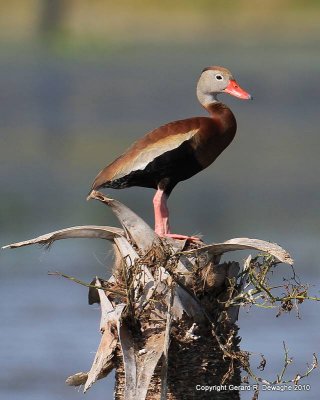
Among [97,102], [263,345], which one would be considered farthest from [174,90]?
[263,345]

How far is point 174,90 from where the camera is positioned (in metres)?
19.9

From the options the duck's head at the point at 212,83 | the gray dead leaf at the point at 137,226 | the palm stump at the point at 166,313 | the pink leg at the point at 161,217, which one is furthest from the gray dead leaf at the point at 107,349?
the duck's head at the point at 212,83

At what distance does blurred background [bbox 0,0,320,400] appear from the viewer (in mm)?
10336

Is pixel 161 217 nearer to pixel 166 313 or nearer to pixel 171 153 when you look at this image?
pixel 171 153

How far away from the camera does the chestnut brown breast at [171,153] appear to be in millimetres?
5453

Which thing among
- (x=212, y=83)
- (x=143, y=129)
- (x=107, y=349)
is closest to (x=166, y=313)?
(x=107, y=349)

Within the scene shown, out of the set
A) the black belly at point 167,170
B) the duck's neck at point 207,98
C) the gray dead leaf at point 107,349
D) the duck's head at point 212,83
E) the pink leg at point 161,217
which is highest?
the duck's head at point 212,83

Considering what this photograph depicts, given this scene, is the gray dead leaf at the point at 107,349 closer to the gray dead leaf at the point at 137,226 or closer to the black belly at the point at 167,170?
the gray dead leaf at the point at 137,226

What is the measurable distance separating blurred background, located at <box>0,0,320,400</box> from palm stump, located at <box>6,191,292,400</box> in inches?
16.0

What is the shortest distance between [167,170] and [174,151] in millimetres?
146

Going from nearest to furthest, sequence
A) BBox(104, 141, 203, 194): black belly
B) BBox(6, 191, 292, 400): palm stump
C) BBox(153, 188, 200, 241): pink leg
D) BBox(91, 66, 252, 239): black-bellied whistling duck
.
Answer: BBox(6, 191, 292, 400): palm stump
BBox(153, 188, 200, 241): pink leg
BBox(91, 66, 252, 239): black-bellied whistling duck
BBox(104, 141, 203, 194): black belly

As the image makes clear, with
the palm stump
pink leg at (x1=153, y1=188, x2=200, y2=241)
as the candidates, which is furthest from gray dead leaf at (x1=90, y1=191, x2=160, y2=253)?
pink leg at (x1=153, y1=188, x2=200, y2=241)

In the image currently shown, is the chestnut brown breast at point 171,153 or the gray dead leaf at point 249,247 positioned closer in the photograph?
the gray dead leaf at point 249,247

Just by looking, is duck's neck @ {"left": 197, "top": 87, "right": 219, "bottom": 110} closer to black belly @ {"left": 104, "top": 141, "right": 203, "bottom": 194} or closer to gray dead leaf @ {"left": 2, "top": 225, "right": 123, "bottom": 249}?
black belly @ {"left": 104, "top": 141, "right": 203, "bottom": 194}
